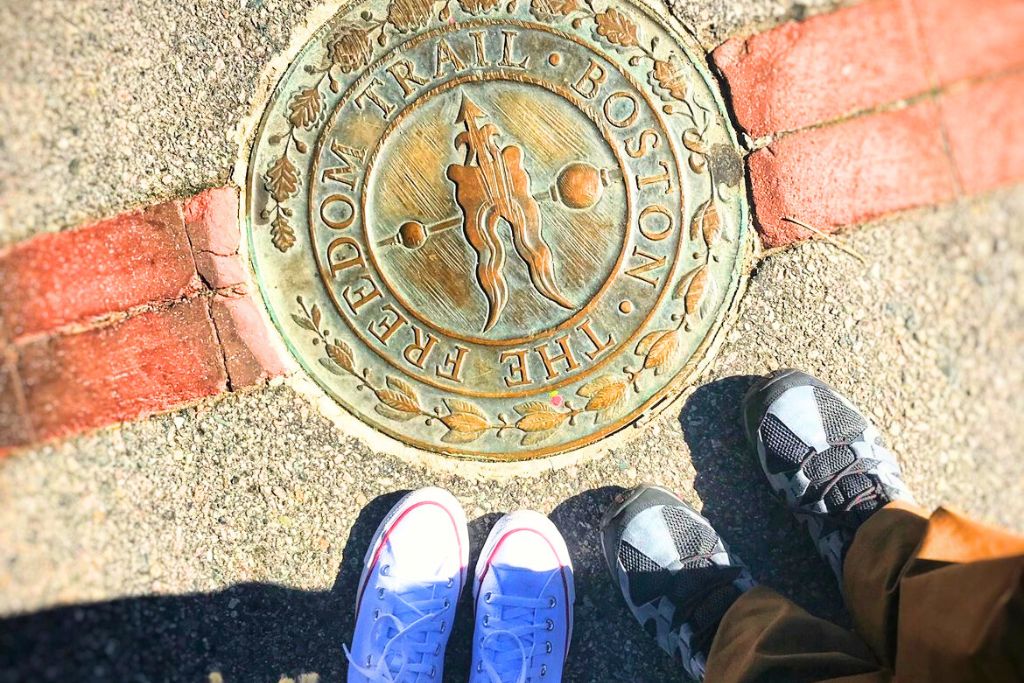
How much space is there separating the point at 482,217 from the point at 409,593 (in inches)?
44.2

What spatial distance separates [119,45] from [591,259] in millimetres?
1536

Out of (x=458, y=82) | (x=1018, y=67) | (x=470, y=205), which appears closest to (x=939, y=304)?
(x=1018, y=67)

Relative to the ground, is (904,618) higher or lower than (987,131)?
lower

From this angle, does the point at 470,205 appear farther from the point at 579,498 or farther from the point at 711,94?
the point at 579,498

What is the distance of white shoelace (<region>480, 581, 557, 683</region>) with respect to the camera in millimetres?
1938

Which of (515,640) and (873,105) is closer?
(515,640)

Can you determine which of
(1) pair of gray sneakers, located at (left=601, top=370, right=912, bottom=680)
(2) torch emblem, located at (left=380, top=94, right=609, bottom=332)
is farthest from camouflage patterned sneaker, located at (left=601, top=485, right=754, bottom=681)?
(2) torch emblem, located at (left=380, top=94, right=609, bottom=332)

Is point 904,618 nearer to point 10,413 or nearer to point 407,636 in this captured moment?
point 407,636

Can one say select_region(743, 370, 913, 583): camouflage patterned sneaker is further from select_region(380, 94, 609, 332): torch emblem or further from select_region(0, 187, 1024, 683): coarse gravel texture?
select_region(380, 94, 609, 332): torch emblem

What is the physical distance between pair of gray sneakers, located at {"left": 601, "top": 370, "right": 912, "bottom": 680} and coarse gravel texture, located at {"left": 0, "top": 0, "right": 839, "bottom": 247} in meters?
1.64

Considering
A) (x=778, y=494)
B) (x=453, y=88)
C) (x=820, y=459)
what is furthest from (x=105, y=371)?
(x=820, y=459)

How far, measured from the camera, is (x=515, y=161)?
1926mm

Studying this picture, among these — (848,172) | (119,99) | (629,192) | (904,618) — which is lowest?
(904,618)

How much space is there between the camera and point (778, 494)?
2.01 metres
